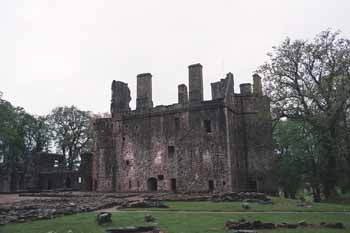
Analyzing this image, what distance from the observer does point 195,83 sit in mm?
35656

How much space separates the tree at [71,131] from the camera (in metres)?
59.3

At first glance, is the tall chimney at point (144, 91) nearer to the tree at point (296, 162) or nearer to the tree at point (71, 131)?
the tree at point (296, 162)

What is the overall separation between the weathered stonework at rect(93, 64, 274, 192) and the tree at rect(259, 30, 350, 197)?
477 cm

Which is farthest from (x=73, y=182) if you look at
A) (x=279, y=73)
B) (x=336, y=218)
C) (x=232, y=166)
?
(x=336, y=218)

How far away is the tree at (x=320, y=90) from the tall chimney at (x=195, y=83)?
28.1ft

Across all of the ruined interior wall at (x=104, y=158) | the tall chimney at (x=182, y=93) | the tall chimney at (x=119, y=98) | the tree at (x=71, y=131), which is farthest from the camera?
the tree at (x=71, y=131)

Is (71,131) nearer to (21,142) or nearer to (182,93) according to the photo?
(21,142)

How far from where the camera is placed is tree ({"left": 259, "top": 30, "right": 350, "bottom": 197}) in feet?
79.2

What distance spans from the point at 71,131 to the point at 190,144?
3133 centimetres

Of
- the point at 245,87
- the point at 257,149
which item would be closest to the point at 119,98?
the point at 245,87

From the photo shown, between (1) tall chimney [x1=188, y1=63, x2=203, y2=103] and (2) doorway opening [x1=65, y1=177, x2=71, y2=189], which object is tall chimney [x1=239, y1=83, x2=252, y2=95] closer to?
(1) tall chimney [x1=188, y1=63, x2=203, y2=103]

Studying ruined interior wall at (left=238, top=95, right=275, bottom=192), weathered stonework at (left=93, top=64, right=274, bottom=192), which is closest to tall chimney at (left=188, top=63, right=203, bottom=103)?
weathered stonework at (left=93, top=64, right=274, bottom=192)

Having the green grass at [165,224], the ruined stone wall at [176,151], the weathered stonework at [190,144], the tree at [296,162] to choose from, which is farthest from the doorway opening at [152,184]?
the green grass at [165,224]

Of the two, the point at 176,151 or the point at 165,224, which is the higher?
the point at 176,151
